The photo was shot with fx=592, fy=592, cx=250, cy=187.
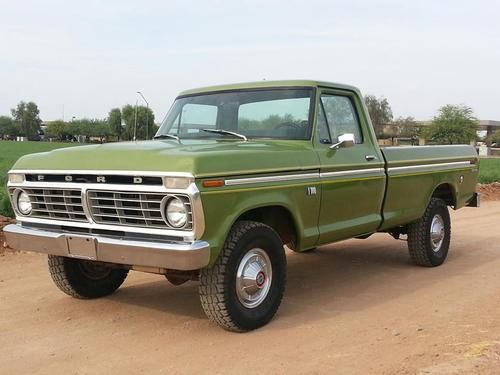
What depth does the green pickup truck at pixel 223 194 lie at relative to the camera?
414 cm

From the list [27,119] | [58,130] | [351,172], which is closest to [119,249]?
[351,172]

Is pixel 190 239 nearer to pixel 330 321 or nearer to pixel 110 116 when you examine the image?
pixel 330 321

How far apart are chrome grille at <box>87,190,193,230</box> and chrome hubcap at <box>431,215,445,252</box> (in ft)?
13.7

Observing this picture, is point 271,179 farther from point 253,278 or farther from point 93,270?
point 93,270

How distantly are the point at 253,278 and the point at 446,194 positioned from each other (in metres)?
4.05

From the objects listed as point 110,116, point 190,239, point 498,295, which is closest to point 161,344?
point 190,239

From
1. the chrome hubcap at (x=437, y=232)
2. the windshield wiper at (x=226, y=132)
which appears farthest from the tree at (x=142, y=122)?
the chrome hubcap at (x=437, y=232)

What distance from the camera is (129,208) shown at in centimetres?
425

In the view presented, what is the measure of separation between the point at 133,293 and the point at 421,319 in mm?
2742

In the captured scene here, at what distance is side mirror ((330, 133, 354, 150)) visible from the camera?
17.5ft

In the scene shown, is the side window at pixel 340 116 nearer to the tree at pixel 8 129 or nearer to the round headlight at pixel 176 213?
the round headlight at pixel 176 213

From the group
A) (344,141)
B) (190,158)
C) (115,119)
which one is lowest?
(190,158)

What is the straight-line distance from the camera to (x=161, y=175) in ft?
13.3

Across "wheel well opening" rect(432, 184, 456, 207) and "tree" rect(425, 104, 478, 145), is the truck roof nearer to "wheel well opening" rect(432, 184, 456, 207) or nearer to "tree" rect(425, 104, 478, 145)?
"wheel well opening" rect(432, 184, 456, 207)
